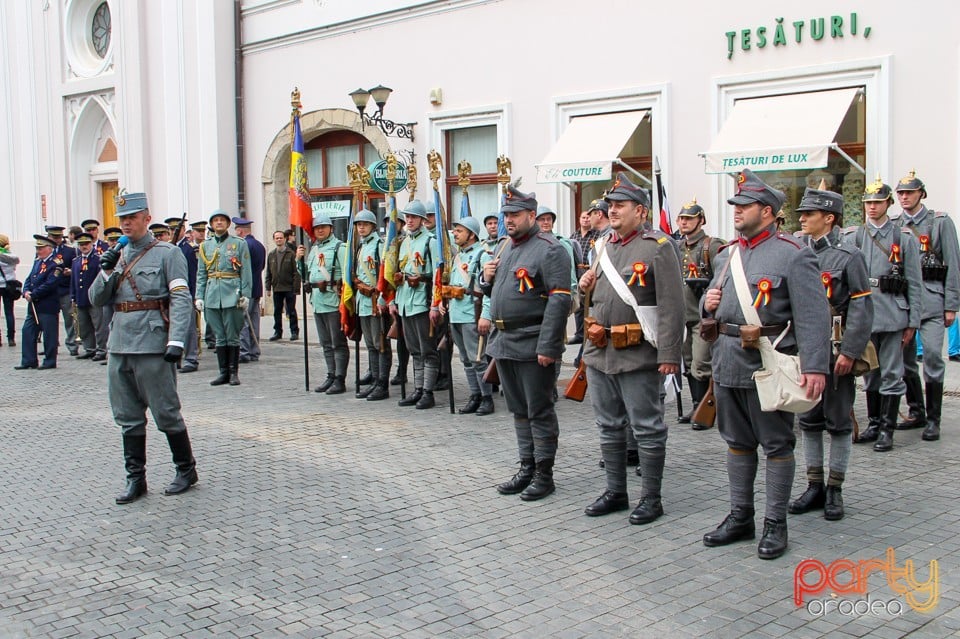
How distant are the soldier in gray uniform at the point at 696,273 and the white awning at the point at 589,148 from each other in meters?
5.77

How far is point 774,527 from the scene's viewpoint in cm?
519

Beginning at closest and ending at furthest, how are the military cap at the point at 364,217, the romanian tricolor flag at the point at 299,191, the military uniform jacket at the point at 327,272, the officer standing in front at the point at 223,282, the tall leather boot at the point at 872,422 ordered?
1. the tall leather boot at the point at 872,422
2. the military cap at the point at 364,217
3. the military uniform jacket at the point at 327,272
4. the romanian tricolor flag at the point at 299,191
5. the officer standing in front at the point at 223,282

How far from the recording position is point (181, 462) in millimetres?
6816

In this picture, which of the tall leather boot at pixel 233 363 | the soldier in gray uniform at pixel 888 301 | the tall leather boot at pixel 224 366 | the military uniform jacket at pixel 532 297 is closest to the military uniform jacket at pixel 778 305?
the military uniform jacket at pixel 532 297

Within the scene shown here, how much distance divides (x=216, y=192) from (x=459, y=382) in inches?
420

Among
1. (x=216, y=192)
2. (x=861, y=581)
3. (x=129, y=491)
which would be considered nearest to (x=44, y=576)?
(x=129, y=491)

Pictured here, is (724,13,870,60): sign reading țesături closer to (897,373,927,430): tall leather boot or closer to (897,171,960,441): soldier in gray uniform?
(897,171,960,441): soldier in gray uniform

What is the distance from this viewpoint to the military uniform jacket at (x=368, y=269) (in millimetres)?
10461

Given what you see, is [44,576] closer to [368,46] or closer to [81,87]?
[368,46]

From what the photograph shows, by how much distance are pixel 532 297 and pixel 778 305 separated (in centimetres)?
182

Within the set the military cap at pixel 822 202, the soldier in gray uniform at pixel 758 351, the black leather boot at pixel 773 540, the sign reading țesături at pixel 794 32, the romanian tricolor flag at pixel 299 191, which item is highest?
the sign reading țesături at pixel 794 32

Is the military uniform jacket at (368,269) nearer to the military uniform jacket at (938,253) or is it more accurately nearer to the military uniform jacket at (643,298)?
the military uniform jacket at (643,298)

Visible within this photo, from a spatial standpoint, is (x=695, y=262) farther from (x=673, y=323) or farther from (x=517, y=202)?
(x=673, y=323)

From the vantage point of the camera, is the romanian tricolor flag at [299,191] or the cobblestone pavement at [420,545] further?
the romanian tricolor flag at [299,191]
